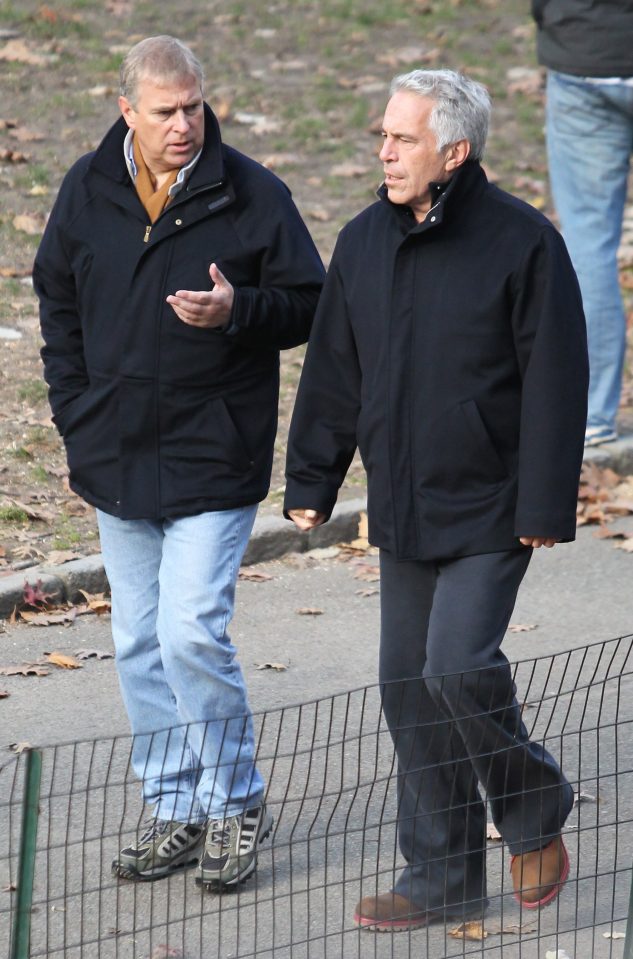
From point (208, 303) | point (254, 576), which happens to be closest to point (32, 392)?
point (254, 576)

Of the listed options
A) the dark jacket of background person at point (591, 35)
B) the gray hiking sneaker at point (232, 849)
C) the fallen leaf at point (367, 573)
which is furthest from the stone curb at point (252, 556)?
the dark jacket of background person at point (591, 35)

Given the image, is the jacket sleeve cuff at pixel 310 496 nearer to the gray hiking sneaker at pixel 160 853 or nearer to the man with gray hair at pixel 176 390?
the man with gray hair at pixel 176 390

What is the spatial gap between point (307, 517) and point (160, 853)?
102cm

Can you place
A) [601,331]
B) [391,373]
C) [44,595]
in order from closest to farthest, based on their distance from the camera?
1. [391,373]
2. [44,595]
3. [601,331]

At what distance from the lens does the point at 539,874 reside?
3867 millimetres

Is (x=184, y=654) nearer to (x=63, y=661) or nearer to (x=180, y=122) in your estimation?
(x=180, y=122)

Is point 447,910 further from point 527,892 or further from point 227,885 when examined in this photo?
point 227,885

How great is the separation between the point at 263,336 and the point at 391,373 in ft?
1.42

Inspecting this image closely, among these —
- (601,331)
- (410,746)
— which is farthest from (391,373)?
(601,331)

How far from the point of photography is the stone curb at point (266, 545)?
6.02 metres

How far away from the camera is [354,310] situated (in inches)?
152

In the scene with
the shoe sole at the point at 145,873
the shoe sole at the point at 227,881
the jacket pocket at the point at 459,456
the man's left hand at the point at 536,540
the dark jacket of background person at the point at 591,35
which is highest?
the dark jacket of background person at the point at 591,35

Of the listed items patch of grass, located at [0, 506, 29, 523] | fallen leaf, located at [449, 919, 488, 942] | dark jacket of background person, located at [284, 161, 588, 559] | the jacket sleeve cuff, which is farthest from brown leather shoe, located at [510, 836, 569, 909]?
patch of grass, located at [0, 506, 29, 523]

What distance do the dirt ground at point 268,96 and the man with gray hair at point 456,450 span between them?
128 inches
